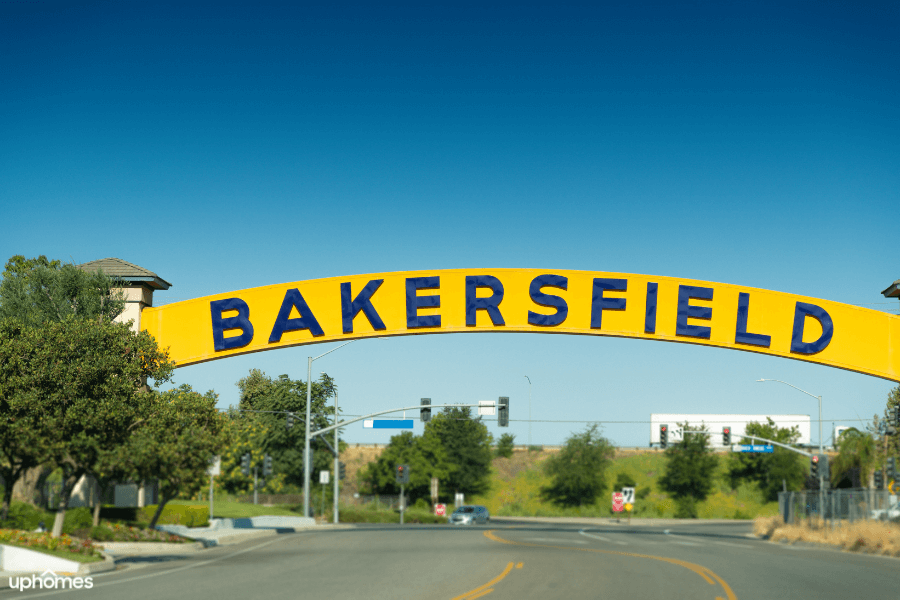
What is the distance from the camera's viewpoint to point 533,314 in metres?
24.7

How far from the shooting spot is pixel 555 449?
10562cm

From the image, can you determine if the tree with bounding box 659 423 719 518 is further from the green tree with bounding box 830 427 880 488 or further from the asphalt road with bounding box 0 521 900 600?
the asphalt road with bounding box 0 521 900 600

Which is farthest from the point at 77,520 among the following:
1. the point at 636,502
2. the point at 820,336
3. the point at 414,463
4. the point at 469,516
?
the point at 636,502

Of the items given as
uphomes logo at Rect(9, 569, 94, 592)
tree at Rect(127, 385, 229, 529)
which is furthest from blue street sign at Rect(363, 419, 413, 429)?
uphomes logo at Rect(9, 569, 94, 592)

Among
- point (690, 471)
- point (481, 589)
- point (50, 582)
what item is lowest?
point (690, 471)

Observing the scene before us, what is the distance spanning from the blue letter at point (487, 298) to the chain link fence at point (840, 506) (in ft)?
63.8

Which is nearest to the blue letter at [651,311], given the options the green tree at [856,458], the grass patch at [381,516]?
the green tree at [856,458]

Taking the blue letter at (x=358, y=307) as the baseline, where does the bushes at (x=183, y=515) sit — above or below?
below

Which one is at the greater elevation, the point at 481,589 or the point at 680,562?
the point at 481,589

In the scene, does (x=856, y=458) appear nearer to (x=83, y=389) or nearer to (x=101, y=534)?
(x=101, y=534)

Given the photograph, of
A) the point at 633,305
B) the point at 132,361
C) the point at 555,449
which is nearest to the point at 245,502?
the point at 132,361

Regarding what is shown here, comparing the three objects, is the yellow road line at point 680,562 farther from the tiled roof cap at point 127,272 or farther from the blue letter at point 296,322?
the tiled roof cap at point 127,272

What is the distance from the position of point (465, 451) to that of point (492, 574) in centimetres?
5915

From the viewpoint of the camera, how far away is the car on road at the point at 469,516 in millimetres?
60219
